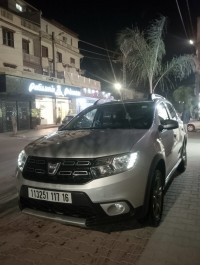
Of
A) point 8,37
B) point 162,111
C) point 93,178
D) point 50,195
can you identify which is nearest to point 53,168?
point 50,195

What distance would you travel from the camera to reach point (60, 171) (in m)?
3.17

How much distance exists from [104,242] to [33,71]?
1067 inches

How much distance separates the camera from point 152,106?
183 inches

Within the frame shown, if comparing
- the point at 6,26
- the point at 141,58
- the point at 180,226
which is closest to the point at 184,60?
the point at 141,58

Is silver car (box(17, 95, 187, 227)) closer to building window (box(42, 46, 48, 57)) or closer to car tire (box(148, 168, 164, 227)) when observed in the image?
car tire (box(148, 168, 164, 227))

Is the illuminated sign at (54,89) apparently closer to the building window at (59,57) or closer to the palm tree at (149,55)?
the building window at (59,57)

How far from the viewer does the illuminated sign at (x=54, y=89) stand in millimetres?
22297

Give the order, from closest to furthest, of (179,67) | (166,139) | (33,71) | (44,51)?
(166,139)
(179,67)
(33,71)
(44,51)

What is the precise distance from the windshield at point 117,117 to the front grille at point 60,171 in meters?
1.38

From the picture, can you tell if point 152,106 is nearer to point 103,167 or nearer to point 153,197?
point 153,197

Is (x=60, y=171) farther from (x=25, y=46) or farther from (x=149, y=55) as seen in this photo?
(x=25, y=46)

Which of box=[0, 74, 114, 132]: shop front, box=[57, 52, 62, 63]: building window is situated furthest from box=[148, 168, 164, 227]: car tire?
box=[57, 52, 62, 63]: building window

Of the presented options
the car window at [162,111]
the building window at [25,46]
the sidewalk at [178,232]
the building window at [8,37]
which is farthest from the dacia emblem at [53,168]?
the building window at [25,46]

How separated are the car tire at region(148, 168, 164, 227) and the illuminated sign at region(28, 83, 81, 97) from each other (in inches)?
764
